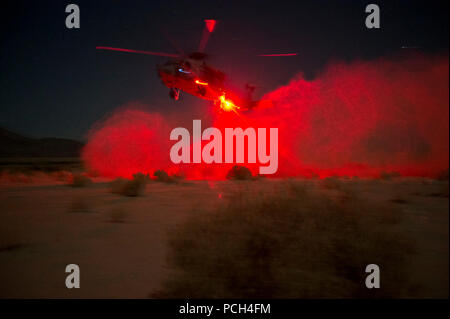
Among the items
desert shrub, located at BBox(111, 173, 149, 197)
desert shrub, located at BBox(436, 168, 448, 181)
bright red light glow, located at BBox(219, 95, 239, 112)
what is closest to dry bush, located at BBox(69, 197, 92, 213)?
desert shrub, located at BBox(111, 173, 149, 197)

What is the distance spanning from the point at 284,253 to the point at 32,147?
40282 mm

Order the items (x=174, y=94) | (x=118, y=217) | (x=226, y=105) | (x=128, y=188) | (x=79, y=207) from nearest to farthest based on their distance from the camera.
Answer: (x=118, y=217)
(x=79, y=207)
(x=128, y=188)
(x=174, y=94)
(x=226, y=105)

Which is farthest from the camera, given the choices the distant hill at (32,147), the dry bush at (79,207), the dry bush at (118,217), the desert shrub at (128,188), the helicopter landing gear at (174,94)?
the distant hill at (32,147)

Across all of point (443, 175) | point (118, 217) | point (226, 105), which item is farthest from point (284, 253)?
point (226, 105)

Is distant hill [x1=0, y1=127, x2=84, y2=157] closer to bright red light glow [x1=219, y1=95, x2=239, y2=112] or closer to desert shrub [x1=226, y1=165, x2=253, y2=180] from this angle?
desert shrub [x1=226, y1=165, x2=253, y2=180]

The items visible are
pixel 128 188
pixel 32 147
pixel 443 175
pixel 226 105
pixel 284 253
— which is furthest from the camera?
pixel 32 147

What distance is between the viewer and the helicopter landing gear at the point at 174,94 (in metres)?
8.70

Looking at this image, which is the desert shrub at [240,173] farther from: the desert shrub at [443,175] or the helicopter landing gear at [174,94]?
the desert shrub at [443,175]

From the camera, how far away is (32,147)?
1287 inches

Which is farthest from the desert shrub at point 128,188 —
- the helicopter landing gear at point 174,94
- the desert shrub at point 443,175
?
the desert shrub at point 443,175

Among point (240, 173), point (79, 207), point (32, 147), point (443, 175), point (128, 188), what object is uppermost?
point (32, 147)

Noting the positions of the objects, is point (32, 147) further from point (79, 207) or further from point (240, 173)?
point (79, 207)

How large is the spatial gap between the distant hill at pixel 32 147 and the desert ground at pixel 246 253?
26.4 m
